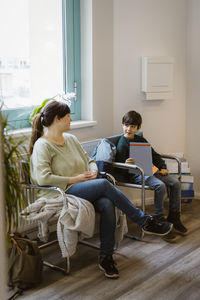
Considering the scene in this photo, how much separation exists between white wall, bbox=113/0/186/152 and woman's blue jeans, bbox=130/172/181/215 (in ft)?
2.42

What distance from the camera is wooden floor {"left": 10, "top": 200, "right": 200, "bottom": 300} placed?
2715 millimetres

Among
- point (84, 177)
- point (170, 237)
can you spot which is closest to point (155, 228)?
point (170, 237)

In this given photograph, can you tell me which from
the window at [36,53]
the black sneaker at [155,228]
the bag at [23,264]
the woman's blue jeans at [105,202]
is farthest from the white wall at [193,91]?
the bag at [23,264]

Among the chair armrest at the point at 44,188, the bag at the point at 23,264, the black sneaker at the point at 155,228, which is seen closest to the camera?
the bag at the point at 23,264

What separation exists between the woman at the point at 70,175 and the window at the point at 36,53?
1.34 feet

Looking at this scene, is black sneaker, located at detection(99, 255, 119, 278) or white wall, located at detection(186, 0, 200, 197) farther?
white wall, located at detection(186, 0, 200, 197)

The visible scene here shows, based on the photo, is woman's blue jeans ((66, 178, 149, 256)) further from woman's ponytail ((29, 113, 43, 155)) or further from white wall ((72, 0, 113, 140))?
white wall ((72, 0, 113, 140))

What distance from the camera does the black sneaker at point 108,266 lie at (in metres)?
2.93

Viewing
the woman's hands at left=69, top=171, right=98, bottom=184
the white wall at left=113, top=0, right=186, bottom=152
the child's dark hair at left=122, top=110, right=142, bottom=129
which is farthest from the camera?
the white wall at left=113, top=0, right=186, bottom=152

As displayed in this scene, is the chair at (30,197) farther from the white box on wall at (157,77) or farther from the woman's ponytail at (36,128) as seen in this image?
the white box on wall at (157,77)

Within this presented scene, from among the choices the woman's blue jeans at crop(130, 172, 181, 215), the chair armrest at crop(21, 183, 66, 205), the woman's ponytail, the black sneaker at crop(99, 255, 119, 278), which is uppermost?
the woman's ponytail

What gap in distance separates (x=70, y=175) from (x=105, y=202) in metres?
0.34

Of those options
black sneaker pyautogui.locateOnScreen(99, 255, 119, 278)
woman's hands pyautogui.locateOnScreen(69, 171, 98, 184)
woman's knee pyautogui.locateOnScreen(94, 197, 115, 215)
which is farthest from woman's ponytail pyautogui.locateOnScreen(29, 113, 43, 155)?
black sneaker pyautogui.locateOnScreen(99, 255, 119, 278)

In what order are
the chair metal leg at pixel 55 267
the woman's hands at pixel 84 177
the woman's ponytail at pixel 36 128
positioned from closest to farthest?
1. the chair metal leg at pixel 55 267
2. the woman's hands at pixel 84 177
3. the woman's ponytail at pixel 36 128
